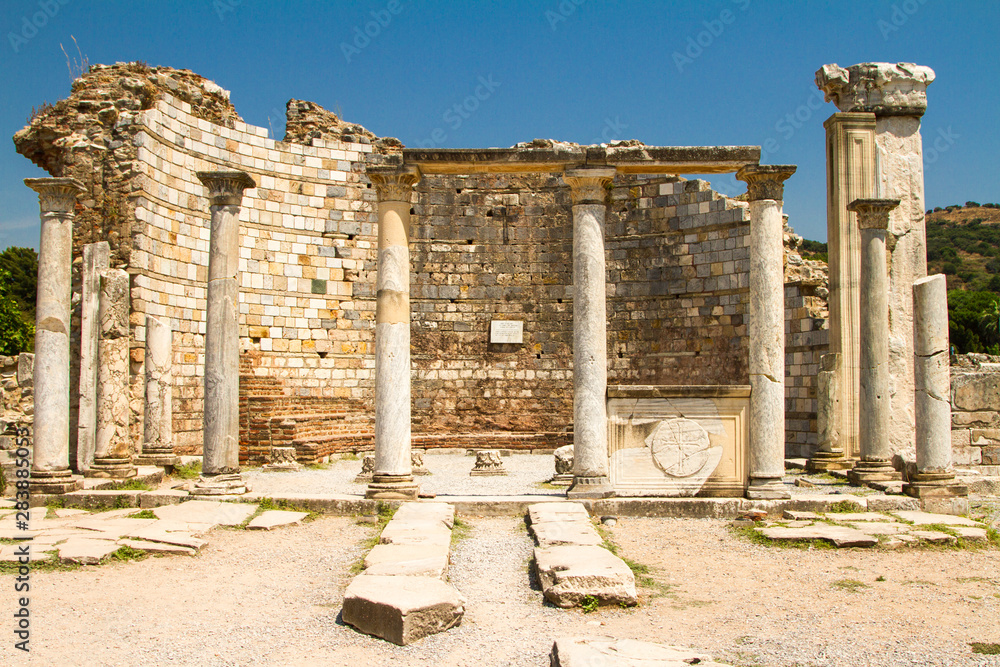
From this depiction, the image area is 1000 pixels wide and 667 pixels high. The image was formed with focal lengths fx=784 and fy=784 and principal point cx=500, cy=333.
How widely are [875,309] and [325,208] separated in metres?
11.7

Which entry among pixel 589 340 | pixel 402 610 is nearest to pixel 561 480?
pixel 589 340

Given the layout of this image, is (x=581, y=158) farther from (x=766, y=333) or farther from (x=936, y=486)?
(x=936, y=486)

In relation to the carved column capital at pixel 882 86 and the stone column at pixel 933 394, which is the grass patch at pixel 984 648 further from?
the carved column capital at pixel 882 86

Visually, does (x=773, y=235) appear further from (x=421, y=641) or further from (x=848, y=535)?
(x=421, y=641)

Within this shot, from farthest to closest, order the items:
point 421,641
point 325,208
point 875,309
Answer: point 325,208 < point 875,309 < point 421,641

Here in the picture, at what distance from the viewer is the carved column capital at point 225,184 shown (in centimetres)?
1123

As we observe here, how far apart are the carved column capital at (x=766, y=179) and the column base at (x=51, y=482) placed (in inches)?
390

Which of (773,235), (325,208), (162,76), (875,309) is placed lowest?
(875,309)

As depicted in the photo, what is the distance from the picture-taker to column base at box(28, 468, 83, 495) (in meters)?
10.1

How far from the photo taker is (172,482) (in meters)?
12.4

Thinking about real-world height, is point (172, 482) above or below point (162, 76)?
below

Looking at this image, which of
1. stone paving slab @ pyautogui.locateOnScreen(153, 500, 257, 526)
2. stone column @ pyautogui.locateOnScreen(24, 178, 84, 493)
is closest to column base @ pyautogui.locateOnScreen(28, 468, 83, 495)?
stone column @ pyautogui.locateOnScreen(24, 178, 84, 493)

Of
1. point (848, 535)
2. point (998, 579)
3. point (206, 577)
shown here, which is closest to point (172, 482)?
point (206, 577)

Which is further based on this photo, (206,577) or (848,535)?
(848,535)
